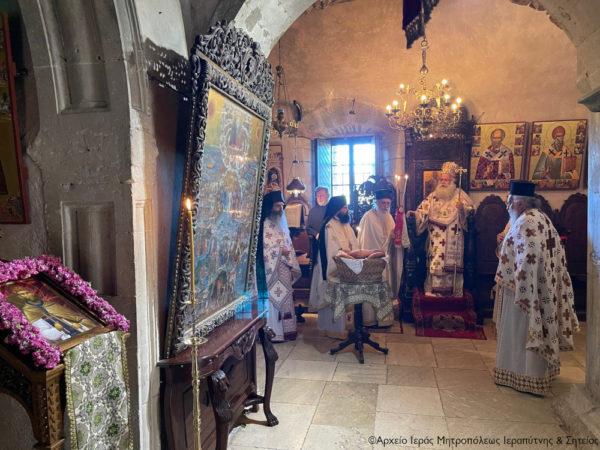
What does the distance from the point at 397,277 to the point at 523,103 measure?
12.1 ft

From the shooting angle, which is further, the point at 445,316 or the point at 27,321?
the point at 445,316

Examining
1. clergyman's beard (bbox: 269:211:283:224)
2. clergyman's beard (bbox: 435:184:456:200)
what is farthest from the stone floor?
clergyman's beard (bbox: 435:184:456:200)

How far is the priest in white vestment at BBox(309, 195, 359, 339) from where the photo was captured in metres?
6.04

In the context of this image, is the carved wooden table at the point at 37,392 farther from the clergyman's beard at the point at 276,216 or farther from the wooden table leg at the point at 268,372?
the clergyman's beard at the point at 276,216

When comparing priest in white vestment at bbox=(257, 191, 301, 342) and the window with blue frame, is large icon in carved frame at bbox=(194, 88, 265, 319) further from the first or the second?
the window with blue frame

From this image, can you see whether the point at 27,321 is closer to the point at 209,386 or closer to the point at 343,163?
the point at 209,386

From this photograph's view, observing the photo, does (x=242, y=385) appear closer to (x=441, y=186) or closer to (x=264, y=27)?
(x=264, y=27)

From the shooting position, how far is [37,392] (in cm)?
163

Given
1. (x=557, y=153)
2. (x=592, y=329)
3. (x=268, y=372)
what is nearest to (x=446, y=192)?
(x=557, y=153)

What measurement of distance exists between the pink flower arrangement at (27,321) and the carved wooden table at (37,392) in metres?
0.05

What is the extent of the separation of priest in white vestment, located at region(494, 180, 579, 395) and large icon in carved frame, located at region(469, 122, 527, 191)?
126 inches

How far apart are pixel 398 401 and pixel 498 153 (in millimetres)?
5044

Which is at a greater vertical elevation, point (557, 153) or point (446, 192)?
point (557, 153)

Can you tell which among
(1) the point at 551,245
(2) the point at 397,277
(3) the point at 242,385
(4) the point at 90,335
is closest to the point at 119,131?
(4) the point at 90,335
